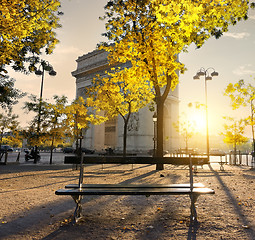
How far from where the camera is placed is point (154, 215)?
13.8 feet

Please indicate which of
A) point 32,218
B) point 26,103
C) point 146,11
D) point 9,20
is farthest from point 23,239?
point 26,103

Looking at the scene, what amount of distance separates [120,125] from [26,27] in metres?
29.0

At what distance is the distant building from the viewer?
115 feet

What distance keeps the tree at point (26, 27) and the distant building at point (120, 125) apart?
2306cm

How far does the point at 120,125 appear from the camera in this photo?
36.8 meters

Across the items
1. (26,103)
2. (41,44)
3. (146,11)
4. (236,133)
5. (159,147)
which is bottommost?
(159,147)

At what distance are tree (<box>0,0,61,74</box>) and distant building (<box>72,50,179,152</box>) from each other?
75.7 feet

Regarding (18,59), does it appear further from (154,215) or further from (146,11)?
(154,215)

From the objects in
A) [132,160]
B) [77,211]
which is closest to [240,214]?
[132,160]

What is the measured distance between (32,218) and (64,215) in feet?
1.79

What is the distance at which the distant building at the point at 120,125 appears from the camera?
35156mm

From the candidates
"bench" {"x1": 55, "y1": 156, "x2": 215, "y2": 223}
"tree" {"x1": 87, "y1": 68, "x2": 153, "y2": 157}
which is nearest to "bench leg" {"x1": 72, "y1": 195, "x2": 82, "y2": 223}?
"bench" {"x1": 55, "y1": 156, "x2": 215, "y2": 223}

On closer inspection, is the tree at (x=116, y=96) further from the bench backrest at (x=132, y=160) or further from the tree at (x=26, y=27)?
the bench backrest at (x=132, y=160)

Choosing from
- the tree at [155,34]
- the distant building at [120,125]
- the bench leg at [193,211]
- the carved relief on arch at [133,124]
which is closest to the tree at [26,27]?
the tree at [155,34]
